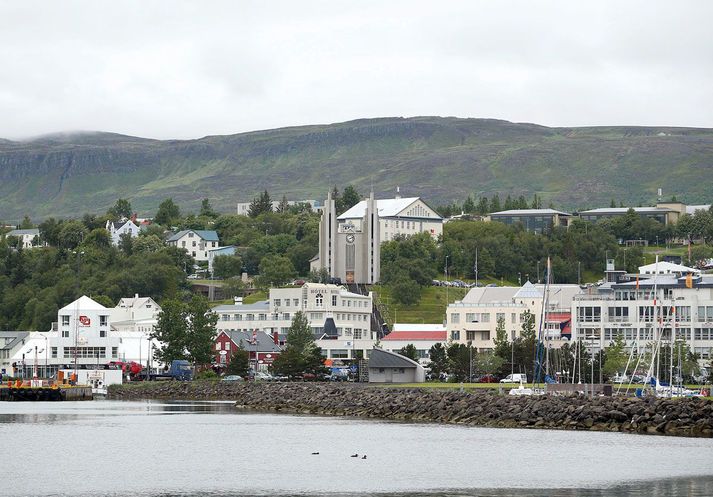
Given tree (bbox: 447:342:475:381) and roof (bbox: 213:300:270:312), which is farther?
roof (bbox: 213:300:270:312)

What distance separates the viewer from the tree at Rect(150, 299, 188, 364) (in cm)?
15275

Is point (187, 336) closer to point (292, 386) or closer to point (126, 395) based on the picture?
point (126, 395)

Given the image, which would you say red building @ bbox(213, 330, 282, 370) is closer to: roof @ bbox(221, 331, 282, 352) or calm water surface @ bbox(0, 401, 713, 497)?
roof @ bbox(221, 331, 282, 352)

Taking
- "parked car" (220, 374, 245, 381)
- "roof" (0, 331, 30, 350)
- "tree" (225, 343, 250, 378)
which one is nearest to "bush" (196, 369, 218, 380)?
"parked car" (220, 374, 245, 381)

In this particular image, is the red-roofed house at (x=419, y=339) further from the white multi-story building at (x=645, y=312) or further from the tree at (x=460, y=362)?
the tree at (x=460, y=362)

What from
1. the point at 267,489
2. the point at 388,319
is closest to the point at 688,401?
the point at 267,489

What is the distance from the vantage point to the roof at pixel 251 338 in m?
169

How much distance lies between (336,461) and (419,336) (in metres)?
98.5

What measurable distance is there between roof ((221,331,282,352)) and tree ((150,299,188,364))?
12377 mm

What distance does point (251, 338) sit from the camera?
170 m

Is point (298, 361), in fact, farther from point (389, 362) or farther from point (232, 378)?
point (389, 362)

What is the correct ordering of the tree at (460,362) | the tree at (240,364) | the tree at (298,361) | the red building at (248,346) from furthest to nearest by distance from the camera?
the red building at (248,346) < the tree at (240,364) < the tree at (298,361) < the tree at (460,362)

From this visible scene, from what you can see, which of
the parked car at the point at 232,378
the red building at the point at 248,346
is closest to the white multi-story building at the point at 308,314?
the red building at the point at 248,346

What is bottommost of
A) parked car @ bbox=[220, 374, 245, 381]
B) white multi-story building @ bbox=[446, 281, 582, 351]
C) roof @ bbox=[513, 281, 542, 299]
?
parked car @ bbox=[220, 374, 245, 381]
